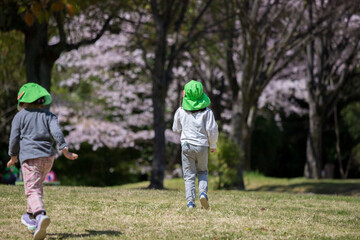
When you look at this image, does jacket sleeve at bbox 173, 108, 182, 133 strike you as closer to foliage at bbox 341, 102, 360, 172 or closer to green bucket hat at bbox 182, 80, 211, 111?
green bucket hat at bbox 182, 80, 211, 111

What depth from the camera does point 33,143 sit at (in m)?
5.35

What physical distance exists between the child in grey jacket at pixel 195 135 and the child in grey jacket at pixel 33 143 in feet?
6.90

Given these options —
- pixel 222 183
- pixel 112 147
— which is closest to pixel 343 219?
pixel 222 183

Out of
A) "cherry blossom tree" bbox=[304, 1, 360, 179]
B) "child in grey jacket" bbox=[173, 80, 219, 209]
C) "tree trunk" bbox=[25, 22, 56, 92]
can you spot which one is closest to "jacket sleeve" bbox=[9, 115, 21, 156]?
"child in grey jacket" bbox=[173, 80, 219, 209]

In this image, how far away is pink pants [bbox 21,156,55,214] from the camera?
5246 mm

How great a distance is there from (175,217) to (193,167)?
3.25ft

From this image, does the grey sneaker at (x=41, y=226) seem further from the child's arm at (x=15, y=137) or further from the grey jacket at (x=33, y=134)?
the child's arm at (x=15, y=137)

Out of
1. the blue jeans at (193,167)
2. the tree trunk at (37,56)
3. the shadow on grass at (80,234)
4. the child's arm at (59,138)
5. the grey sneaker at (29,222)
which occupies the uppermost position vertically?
the tree trunk at (37,56)

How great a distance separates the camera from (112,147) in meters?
22.2

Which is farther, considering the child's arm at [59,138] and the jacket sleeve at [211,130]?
the jacket sleeve at [211,130]

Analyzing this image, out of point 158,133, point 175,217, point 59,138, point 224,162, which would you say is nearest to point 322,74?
point 224,162

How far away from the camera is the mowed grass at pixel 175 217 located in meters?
5.59

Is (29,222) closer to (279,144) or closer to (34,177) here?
(34,177)

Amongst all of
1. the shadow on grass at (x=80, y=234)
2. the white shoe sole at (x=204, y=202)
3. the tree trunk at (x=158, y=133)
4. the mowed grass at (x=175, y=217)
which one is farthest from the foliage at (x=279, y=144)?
the shadow on grass at (x=80, y=234)
